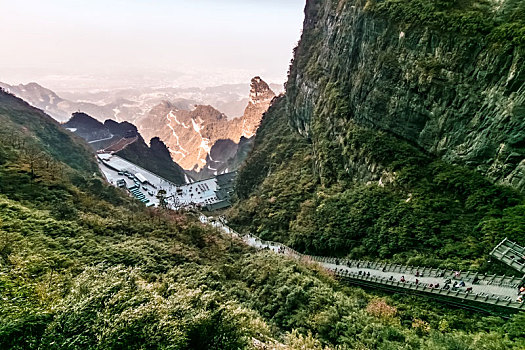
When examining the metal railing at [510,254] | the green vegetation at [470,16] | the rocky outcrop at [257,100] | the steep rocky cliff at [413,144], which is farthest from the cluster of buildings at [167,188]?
the rocky outcrop at [257,100]

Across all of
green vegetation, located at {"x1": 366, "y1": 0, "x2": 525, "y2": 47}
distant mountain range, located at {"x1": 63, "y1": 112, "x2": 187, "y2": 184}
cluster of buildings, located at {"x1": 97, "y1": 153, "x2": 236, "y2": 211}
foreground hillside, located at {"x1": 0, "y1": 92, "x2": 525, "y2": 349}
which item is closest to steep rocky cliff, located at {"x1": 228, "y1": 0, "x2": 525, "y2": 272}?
green vegetation, located at {"x1": 366, "y1": 0, "x2": 525, "y2": 47}

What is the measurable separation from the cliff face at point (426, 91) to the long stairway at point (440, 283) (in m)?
8.70

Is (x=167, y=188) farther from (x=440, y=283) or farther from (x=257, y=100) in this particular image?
(x=257, y=100)

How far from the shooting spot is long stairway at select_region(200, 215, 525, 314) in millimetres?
18844

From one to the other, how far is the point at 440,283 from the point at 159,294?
64.6 feet

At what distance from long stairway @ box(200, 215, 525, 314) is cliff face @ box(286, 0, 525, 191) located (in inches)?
342

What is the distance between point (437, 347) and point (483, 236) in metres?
13.0

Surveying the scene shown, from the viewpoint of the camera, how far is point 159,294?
1534 cm

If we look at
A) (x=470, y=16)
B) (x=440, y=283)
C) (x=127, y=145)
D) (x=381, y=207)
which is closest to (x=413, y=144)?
(x=381, y=207)

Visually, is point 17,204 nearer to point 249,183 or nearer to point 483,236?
point 483,236

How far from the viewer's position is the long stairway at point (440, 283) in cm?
1884

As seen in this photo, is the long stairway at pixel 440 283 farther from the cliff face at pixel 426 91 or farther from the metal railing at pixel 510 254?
the cliff face at pixel 426 91

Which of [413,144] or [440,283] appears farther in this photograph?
[413,144]

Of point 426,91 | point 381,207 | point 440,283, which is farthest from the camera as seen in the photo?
point 381,207
